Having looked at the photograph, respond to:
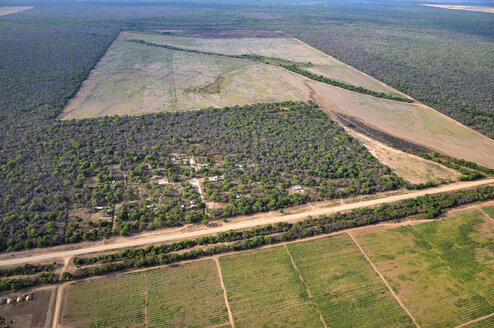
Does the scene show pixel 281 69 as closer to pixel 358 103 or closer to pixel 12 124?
pixel 358 103

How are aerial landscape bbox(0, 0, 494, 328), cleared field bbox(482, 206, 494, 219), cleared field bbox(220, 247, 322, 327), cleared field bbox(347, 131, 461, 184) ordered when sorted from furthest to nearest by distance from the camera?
cleared field bbox(347, 131, 461, 184) < cleared field bbox(482, 206, 494, 219) < aerial landscape bbox(0, 0, 494, 328) < cleared field bbox(220, 247, 322, 327)

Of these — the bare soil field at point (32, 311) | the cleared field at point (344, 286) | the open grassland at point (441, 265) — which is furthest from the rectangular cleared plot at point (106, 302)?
the open grassland at point (441, 265)

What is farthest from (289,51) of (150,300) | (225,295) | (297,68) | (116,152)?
(150,300)

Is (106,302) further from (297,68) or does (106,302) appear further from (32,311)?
(297,68)

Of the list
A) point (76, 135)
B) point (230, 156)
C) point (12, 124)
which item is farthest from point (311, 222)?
point (12, 124)

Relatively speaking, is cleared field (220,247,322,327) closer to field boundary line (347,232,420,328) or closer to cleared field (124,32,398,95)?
field boundary line (347,232,420,328)

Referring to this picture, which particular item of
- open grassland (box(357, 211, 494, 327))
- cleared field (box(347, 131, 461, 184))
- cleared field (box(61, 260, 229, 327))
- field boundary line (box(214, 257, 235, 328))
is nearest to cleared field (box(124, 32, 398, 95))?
cleared field (box(347, 131, 461, 184))

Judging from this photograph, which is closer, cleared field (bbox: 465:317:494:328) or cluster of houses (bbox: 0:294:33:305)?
cleared field (bbox: 465:317:494:328)

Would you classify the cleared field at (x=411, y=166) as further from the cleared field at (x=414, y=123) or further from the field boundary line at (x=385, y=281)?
the field boundary line at (x=385, y=281)
